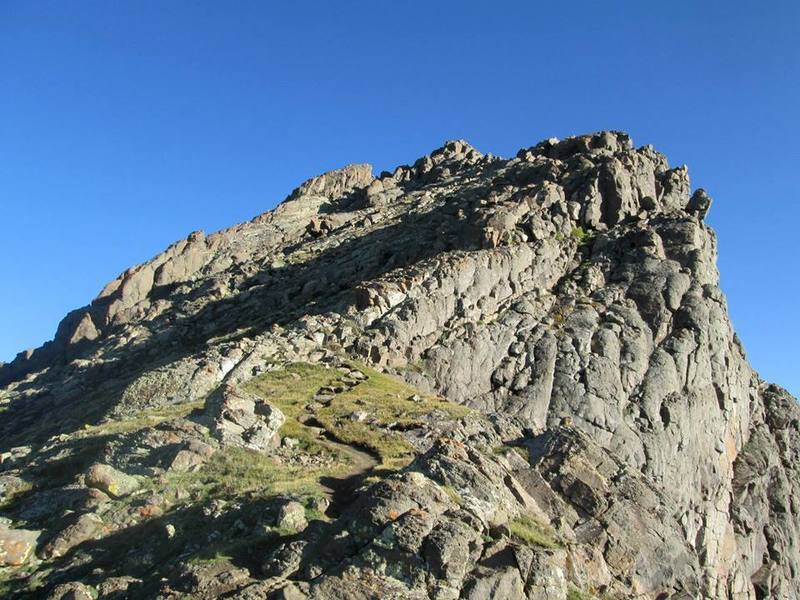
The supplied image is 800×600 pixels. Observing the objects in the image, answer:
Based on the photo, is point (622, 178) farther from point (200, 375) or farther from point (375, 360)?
→ point (200, 375)

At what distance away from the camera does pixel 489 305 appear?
52.4 m

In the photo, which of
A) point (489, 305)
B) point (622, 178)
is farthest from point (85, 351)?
point (622, 178)

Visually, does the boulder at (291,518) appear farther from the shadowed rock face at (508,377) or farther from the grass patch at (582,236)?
the grass patch at (582,236)

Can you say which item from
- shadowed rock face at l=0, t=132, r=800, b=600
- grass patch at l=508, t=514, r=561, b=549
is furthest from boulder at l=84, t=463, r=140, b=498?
grass patch at l=508, t=514, r=561, b=549

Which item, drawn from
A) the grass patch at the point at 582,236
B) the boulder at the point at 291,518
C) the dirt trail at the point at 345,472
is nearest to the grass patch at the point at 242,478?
the dirt trail at the point at 345,472

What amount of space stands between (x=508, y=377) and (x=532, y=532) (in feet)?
84.1

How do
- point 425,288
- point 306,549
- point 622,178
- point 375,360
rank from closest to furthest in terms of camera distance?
1. point 306,549
2. point 375,360
3. point 425,288
4. point 622,178

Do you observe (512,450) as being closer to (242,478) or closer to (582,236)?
(242,478)

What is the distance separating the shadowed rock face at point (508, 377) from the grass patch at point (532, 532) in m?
0.29

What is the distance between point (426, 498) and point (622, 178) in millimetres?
53665

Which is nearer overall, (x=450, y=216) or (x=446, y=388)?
(x=446, y=388)

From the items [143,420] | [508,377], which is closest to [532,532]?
[143,420]

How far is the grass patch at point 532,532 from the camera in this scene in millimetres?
21109

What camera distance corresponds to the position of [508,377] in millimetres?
47344
